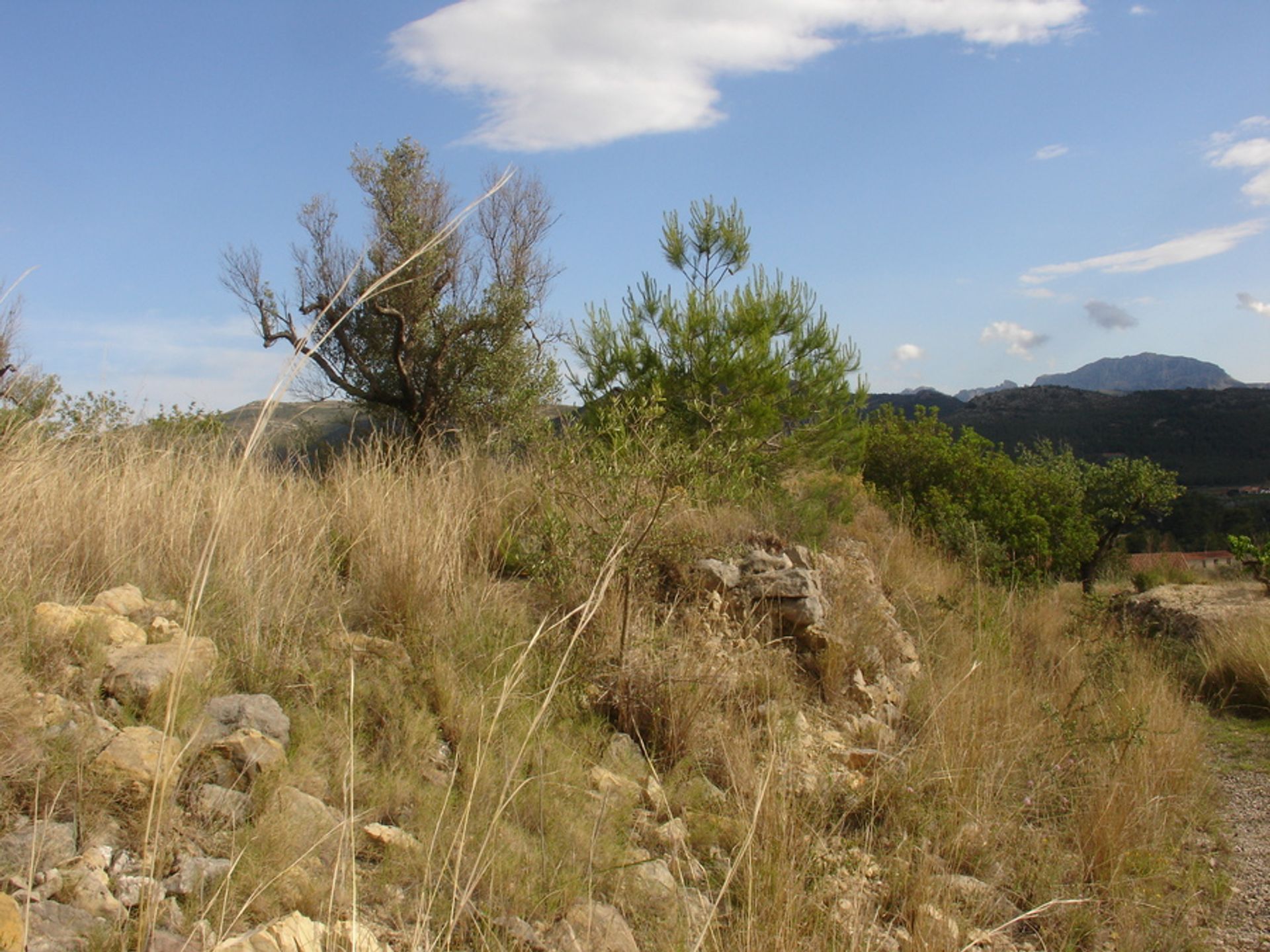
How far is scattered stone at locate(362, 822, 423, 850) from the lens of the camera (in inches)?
115

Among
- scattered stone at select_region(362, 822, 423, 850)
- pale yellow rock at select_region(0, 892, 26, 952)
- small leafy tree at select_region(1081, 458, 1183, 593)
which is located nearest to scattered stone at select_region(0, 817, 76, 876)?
pale yellow rock at select_region(0, 892, 26, 952)

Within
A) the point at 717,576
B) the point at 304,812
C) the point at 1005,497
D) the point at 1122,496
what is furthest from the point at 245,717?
the point at 1122,496

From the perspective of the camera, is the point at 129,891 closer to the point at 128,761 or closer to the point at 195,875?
the point at 195,875

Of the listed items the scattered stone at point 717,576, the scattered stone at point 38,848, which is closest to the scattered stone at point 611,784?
the scattered stone at point 38,848

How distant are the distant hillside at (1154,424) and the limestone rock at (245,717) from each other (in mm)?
33222

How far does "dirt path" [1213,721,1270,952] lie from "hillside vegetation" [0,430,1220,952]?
5.8 inches

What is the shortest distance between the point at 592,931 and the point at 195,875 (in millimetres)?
1134

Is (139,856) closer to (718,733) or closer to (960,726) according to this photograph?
(718,733)

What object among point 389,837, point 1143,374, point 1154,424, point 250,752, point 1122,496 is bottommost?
point 389,837

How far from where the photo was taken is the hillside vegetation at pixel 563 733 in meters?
2.71

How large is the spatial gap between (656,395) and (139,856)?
12.0ft

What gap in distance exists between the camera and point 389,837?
2.96 m

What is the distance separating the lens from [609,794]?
3555 mm

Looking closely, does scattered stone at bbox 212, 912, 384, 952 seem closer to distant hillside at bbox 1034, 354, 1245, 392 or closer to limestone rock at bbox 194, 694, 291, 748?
limestone rock at bbox 194, 694, 291, 748
